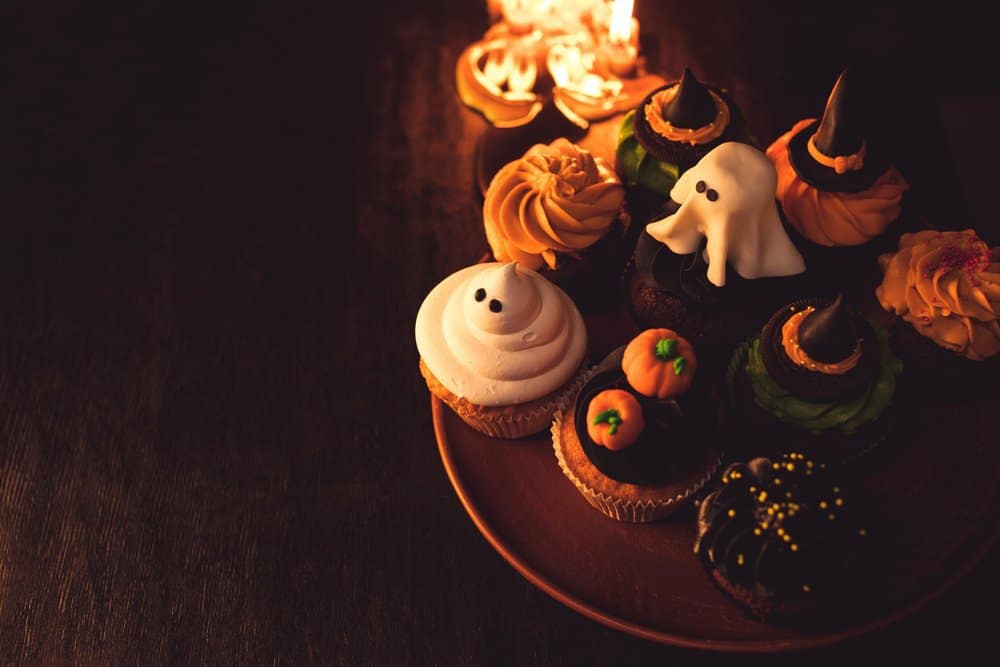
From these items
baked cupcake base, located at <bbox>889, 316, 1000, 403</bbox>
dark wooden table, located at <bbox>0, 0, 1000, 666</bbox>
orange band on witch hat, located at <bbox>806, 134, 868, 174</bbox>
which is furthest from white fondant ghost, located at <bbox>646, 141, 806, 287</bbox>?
dark wooden table, located at <bbox>0, 0, 1000, 666</bbox>

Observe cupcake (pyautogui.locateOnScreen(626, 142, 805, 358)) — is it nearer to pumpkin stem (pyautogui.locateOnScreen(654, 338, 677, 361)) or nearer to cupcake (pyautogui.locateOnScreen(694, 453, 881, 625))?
Result: pumpkin stem (pyautogui.locateOnScreen(654, 338, 677, 361))

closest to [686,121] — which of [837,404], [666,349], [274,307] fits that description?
[666,349]

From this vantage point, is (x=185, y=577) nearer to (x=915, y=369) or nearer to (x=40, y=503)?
(x=40, y=503)

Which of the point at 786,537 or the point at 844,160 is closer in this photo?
the point at 786,537

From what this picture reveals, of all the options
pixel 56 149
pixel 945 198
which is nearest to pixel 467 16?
pixel 56 149

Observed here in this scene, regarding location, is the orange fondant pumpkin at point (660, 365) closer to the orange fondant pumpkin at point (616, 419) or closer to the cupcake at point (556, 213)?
the orange fondant pumpkin at point (616, 419)

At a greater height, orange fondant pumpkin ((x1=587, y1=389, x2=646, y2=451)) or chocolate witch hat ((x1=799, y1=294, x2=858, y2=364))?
chocolate witch hat ((x1=799, y1=294, x2=858, y2=364))

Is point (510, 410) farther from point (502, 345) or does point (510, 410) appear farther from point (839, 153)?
point (839, 153)
